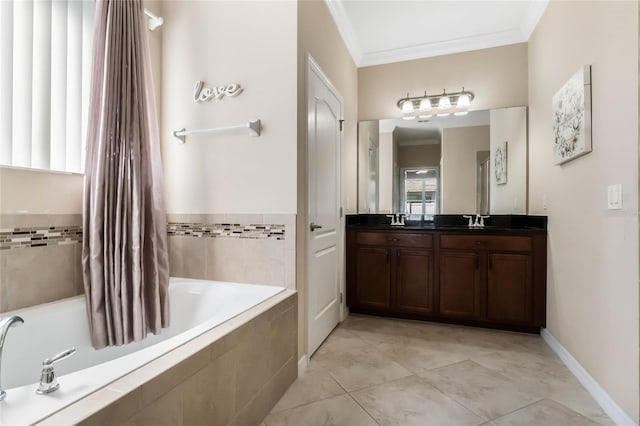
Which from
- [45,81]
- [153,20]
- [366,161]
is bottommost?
[366,161]

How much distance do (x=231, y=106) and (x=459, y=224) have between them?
2.34 m

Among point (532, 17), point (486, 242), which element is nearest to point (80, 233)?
point (486, 242)

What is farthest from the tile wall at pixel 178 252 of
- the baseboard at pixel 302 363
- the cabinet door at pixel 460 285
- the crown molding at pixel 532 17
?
the crown molding at pixel 532 17

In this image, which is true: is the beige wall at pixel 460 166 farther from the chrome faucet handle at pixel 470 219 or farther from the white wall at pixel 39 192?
the white wall at pixel 39 192

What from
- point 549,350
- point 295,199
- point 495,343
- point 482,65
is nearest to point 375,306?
point 495,343

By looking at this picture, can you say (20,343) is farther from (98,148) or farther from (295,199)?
(295,199)

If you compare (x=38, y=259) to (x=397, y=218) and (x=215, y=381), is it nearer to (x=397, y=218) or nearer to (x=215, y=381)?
(x=215, y=381)

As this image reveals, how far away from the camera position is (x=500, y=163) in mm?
2943

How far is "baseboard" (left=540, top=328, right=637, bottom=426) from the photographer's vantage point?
1429mm

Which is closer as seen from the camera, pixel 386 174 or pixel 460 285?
pixel 460 285

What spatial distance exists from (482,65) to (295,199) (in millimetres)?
2462

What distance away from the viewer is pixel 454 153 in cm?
311

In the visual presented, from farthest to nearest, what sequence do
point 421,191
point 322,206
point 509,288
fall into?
point 421,191, point 509,288, point 322,206

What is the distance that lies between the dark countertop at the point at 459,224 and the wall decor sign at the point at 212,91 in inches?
61.1
